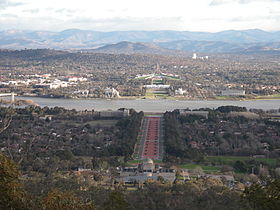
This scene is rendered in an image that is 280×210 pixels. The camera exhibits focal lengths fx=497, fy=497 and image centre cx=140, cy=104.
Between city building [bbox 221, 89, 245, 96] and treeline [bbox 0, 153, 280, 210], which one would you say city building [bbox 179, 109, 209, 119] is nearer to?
city building [bbox 221, 89, 245, 96]

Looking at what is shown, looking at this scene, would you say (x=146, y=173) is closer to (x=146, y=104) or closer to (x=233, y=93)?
(x=146, y=104)

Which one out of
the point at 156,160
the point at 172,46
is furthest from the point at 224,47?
the point at 156,160

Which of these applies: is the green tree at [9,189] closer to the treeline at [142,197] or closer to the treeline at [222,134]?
the treeline at [142,197]

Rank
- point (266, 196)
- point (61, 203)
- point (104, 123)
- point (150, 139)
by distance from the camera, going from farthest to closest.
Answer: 1. point (104, 123)
2. point (150, 139)
3. point (266, 196)
4. point (61, 203)

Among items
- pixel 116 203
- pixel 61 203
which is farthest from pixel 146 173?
pixel 61 203

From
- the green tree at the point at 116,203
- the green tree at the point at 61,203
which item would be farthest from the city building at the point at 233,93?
the green tree at the point at 61,203

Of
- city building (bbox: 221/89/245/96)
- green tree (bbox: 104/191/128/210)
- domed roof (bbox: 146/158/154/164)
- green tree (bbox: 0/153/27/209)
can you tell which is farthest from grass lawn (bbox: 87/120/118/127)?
green tree (bbox: 0/153/27/209)

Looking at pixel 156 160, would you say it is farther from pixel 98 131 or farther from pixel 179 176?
pixel 98 131

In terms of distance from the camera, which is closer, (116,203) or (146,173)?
(116,203)
